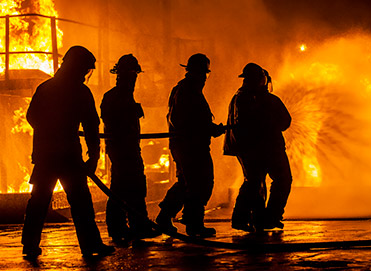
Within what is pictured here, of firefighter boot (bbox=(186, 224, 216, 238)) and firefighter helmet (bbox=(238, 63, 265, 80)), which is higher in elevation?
firefighter helmet (bbox=(238, 63, 265, 80))

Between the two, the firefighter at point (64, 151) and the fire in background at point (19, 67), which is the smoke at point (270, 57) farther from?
the firefighter at point (64, 151)

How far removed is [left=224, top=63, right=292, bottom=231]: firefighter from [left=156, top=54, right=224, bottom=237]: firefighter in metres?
0.50

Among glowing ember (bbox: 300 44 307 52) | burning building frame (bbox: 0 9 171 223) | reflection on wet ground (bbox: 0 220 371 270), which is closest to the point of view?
reflection on wet ground (bbox: 0 220 371 270)

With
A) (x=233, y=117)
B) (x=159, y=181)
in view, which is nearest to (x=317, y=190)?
(x=159, y=181)

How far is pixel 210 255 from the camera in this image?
18.7 feet

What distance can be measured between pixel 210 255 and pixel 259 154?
7.38 feet

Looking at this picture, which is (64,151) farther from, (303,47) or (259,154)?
(303,47)

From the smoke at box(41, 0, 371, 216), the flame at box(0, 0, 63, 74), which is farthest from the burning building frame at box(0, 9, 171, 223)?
the smoke at box(41, 0, 371, 216)

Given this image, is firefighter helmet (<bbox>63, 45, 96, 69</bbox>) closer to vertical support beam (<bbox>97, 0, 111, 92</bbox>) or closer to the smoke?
the smoke

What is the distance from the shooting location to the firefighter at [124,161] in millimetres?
7121

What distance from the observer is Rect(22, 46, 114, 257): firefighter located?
19.9 ft

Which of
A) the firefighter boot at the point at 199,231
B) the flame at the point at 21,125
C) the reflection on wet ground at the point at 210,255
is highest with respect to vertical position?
the flame at the point at 21,125

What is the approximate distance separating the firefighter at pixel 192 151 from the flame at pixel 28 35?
661 cm

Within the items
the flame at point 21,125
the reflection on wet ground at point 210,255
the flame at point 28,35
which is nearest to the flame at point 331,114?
the flame at point 28,35
